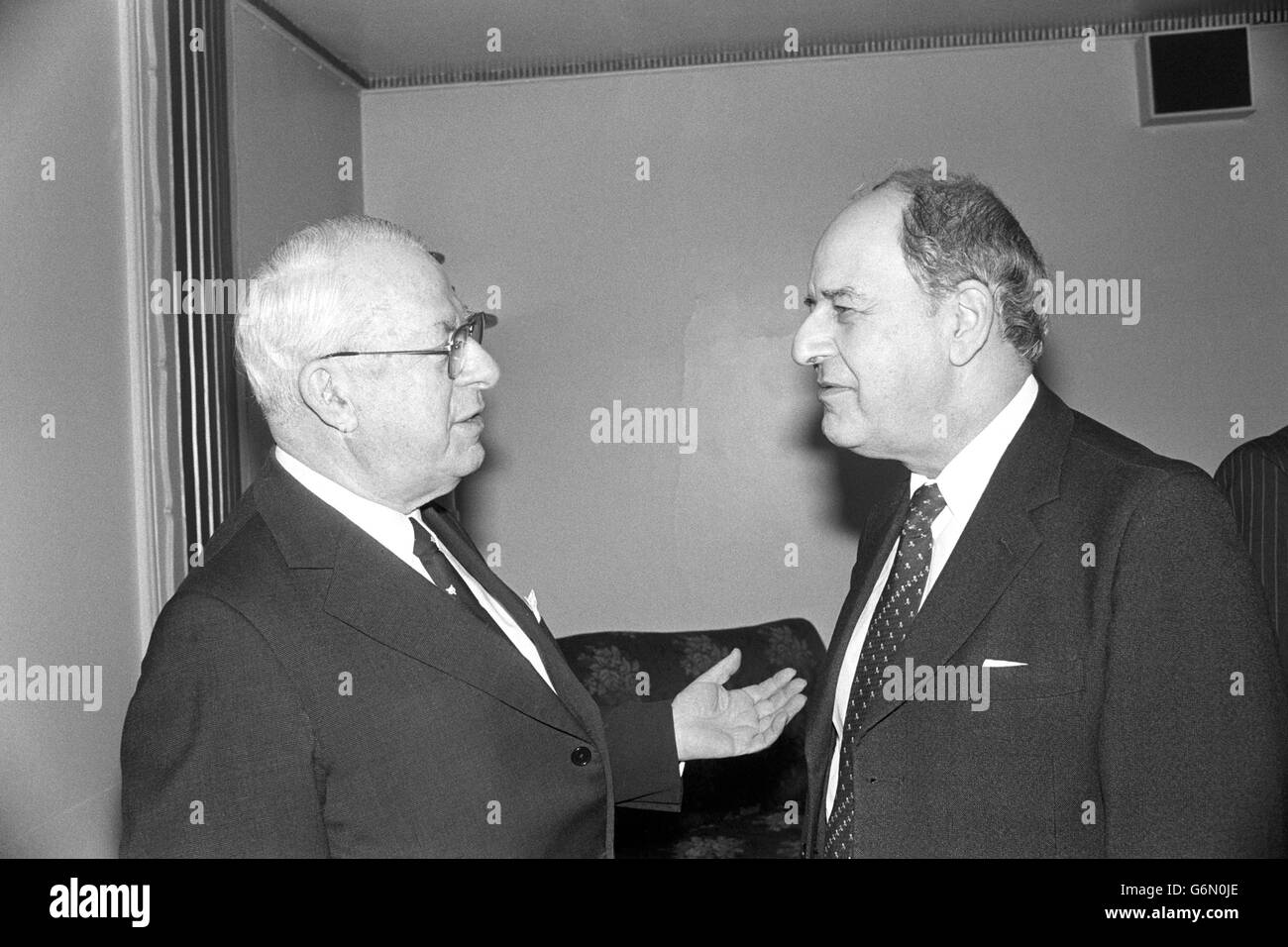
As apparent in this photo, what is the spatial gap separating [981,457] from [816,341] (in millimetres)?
325

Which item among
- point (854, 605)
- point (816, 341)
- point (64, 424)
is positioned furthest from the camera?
point (64, 424)

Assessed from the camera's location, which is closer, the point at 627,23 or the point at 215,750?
the point at 215,750

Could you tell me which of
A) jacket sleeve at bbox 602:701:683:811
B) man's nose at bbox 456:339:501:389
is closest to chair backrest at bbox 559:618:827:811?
jacket sleeve at bbox 602:701:683:811

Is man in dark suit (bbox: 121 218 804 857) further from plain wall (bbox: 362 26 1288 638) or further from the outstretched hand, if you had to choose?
plain wall (bbox: 362 26 1288 638)

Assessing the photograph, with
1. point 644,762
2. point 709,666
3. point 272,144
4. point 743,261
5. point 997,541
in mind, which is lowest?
point 709,666

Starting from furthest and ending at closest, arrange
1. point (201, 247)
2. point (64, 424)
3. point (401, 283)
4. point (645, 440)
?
point (645, 440) → point (201, 247) → point (64, 424) → point (401, 283)

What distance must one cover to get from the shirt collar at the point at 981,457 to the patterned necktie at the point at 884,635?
0.04 m

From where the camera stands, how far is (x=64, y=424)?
2.62 meters

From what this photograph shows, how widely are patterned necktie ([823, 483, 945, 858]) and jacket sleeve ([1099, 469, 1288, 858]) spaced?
1.09ft

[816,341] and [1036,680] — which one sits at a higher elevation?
[816,341]

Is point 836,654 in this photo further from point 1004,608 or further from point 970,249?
point 970,249

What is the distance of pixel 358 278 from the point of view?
5.34ft

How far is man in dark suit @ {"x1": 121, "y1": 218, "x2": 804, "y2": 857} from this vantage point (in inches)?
54.0

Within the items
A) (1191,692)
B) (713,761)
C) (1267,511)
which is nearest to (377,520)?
(1191,692)
